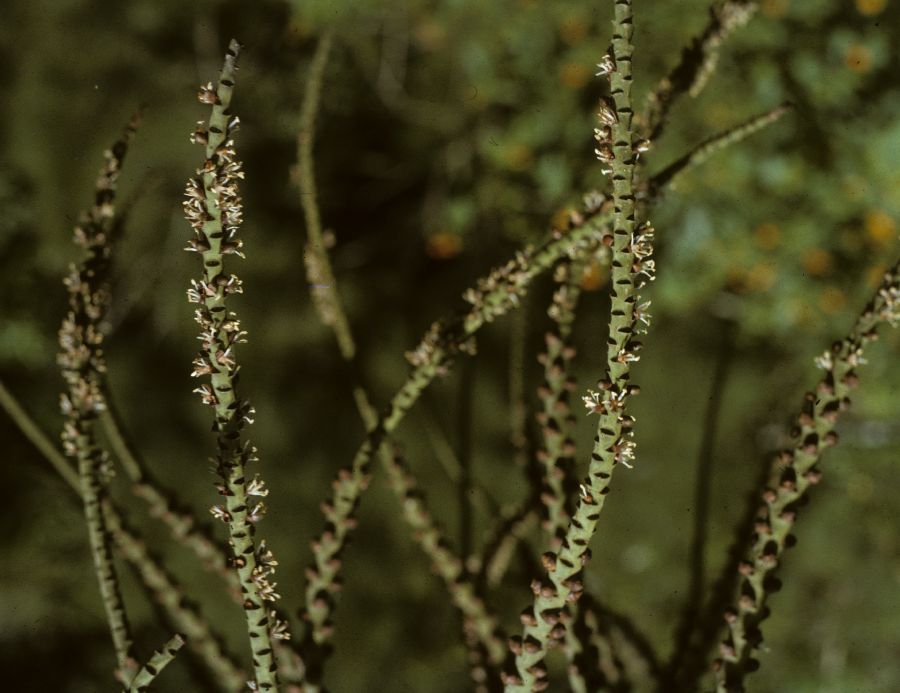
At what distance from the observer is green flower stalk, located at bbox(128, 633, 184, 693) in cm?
65

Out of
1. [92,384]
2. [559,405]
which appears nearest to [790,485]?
[559,405]

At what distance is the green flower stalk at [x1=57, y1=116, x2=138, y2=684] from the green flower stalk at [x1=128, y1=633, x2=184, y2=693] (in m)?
0.13

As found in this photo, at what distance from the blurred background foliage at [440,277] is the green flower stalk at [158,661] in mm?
1153

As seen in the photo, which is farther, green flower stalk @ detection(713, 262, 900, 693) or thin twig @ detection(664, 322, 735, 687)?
thin twig @ detection(664, 322, 735, 687)

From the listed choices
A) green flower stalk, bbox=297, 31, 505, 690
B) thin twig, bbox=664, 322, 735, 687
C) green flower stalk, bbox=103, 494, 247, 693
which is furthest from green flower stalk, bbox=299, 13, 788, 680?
thin twig, bbox=664, 322, 735, 687

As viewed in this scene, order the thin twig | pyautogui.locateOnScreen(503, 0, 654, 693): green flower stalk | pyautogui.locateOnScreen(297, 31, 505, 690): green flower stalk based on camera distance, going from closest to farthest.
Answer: pyautogui.locateOnScreen(503, 0, 654, 693): green flower stalk → pyautogui.locateOnScreen(297, 31, 505, 690): green flower stalk → the thin twig

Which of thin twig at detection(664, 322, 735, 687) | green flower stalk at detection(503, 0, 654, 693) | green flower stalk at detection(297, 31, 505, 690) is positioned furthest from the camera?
thin twig at detection(664, 322, 735, 687)

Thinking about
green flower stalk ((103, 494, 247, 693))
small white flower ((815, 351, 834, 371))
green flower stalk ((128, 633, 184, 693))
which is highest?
small white flower ((815, 351, 834, 371))

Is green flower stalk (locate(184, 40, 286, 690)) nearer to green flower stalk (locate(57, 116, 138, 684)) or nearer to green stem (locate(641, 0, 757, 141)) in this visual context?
green flower stalk (locate(57, 116, 138, 684))

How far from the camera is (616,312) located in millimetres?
618

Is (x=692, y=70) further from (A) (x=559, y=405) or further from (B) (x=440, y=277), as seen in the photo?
(B) (x=440, y=277)

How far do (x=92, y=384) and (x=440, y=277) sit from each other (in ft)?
4.99

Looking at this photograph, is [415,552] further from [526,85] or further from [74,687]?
[526,85]

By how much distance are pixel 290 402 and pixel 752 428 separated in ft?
4.65
